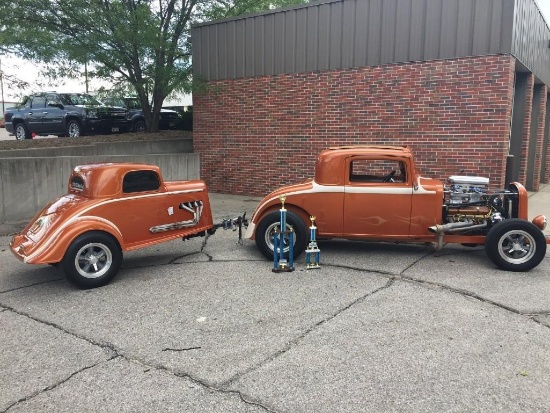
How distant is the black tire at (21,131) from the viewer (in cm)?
1762

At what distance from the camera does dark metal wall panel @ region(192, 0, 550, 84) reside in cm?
1022

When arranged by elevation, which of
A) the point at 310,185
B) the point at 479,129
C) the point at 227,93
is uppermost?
the point at 227,93

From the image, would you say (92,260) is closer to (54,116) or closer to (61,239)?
(61,239)

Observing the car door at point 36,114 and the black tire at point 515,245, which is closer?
the black tire at point 515,245

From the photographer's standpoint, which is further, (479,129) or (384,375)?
(479,129)

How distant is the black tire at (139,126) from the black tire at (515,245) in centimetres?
1463

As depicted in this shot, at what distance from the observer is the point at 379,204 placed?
7.14 metres

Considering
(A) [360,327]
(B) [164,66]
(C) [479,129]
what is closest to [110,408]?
(A) [360,327]

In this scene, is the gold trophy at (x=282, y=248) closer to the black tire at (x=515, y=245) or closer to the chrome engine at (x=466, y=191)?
the chrome engine at (x=466, y=191)

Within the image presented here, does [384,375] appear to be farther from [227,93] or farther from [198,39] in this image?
[198,39]

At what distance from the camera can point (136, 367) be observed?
3.94 m

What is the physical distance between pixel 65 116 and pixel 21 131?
7.90 feet

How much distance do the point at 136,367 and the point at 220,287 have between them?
7.00 ft

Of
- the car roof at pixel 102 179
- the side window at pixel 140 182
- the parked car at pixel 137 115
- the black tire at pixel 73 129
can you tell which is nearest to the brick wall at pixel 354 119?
the parked car at pixel 137 115
